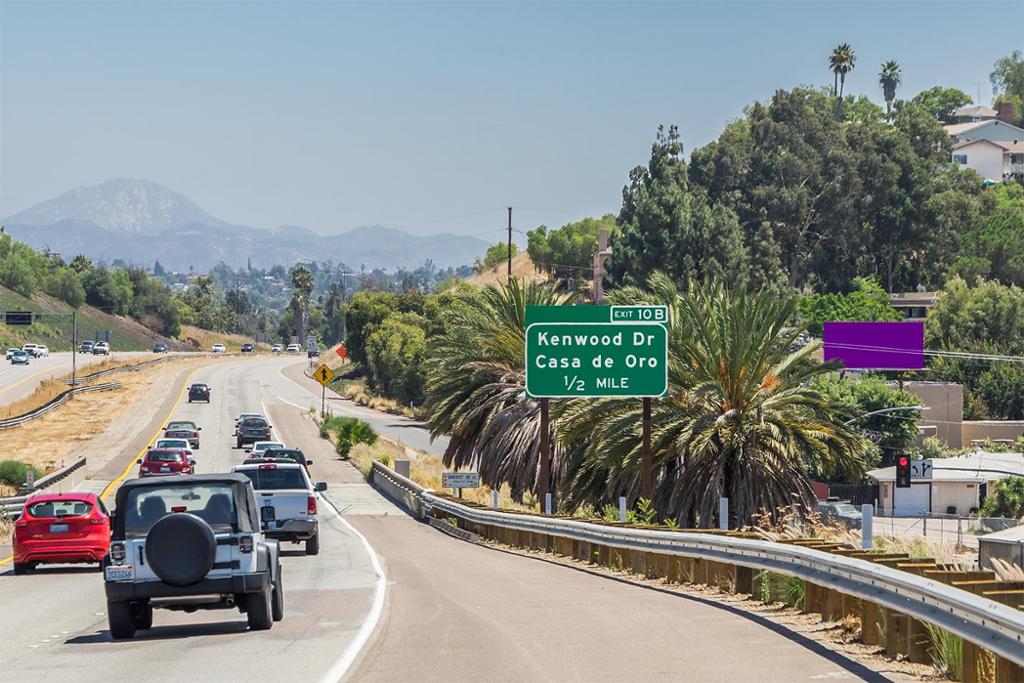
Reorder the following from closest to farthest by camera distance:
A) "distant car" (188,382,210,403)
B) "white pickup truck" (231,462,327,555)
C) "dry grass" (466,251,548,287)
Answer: "white pickup truck" (231,462,327,555)
"distant car" (188,382,210,403)
"dry grass" (466,251,548,287)

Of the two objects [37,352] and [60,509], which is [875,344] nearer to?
[37,352]

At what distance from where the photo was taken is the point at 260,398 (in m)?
115

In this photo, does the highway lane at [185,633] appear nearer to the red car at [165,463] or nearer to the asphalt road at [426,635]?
the asphalt road at [426,635]

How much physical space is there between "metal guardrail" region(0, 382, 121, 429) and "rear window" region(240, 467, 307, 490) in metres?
58.5

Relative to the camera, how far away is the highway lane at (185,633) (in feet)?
40.5

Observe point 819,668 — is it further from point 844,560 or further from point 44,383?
point 44,383

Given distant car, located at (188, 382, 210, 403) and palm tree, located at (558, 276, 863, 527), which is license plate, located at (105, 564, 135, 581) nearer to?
palm tree, located at (558, 276, 863, 527)

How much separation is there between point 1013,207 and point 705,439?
13788cm

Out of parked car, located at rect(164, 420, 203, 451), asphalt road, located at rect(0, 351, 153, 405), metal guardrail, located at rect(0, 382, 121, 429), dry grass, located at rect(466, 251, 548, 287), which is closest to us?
parked car, located at rect(164, 420, 203, 451)

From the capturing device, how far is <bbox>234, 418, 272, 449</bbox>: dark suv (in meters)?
73.1

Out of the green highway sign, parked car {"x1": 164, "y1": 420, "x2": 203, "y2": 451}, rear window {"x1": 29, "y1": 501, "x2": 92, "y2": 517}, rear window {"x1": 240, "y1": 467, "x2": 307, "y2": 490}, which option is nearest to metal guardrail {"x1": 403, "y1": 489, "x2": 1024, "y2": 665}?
rear window {"x1": 240, "y1": 467, "x2": 307, "y2": 490}

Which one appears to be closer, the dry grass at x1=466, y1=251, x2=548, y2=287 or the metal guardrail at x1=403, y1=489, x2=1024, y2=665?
the metal guardrail at x1=403, y1=489, x2=1024, y2=665

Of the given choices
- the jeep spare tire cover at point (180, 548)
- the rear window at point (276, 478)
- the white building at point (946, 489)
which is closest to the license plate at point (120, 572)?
the jeep spare tire cover at point (180, 548)

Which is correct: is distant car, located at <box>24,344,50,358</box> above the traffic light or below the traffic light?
above
